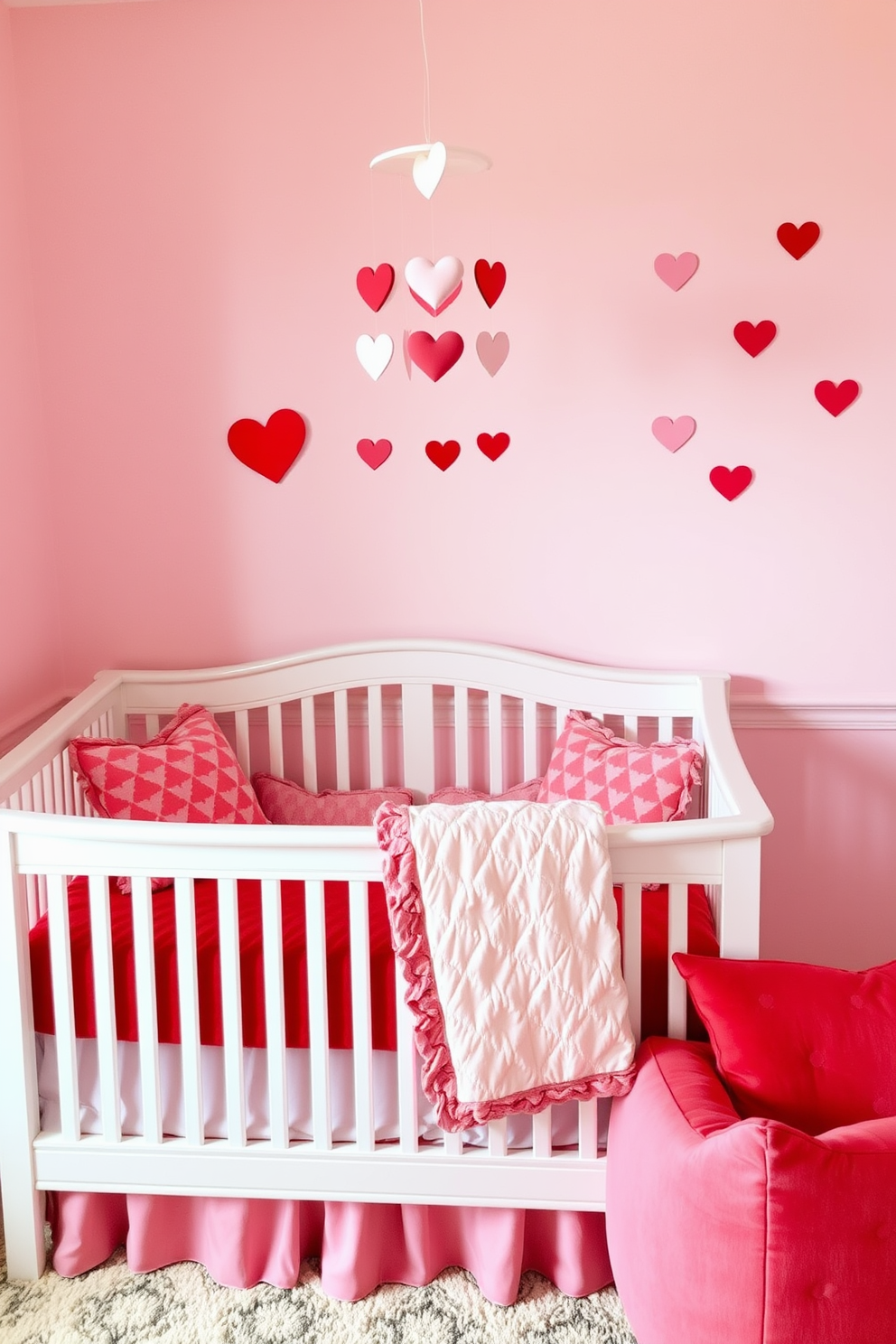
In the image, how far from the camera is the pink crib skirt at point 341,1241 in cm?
173

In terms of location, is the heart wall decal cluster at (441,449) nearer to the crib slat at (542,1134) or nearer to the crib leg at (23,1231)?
the crib slat at (542,1134)

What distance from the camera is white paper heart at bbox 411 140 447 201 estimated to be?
165 centimetres

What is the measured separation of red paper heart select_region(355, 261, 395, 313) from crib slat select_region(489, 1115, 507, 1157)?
52.9 inches

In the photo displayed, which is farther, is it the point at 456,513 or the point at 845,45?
the point at 456,513

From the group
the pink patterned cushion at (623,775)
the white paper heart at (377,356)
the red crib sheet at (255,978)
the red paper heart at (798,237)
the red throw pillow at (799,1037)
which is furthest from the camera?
the red paper heart at (798,237)

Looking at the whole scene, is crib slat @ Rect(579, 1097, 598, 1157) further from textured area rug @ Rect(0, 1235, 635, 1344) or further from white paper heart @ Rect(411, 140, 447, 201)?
white paper heart @ Rect(411, 140, 447, 201)

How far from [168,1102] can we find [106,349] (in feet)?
4.87

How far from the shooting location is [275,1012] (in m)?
1.67

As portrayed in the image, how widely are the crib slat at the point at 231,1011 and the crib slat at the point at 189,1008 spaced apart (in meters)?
0.04

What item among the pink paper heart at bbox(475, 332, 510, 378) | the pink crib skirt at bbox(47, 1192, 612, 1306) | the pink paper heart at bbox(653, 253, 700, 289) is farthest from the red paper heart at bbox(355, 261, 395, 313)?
the pink crib skirt at bbox(47, 1192, 612, 1306)

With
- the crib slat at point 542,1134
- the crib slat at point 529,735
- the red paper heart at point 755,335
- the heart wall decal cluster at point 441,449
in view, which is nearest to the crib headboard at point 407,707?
the crib slat at point 529,735

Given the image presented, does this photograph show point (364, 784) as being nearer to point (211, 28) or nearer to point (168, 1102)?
point (168, 1102)

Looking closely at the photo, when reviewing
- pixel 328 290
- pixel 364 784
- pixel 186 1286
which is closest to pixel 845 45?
pixel 328 290

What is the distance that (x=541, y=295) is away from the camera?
2.29 meters
